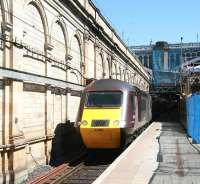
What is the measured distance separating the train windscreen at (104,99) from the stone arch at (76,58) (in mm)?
5665

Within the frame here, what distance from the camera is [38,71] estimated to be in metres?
22.0

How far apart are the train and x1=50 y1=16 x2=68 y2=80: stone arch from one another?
8.64ft

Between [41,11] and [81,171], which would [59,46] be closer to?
[41,11]

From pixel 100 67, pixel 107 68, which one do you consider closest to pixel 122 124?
pixel 100 67

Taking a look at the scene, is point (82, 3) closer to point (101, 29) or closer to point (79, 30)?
point (79, 30)

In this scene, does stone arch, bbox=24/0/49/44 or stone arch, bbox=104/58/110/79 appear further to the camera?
stone arch, bbox=104/58/110/79

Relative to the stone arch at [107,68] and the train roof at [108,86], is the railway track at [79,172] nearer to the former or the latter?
the train roof at [108,86]

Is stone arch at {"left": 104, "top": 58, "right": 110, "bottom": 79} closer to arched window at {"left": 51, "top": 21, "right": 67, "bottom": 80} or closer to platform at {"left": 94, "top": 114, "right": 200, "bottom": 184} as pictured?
arched window at {"left": 51, "top": 21, "right": 67, "bottom": 80}

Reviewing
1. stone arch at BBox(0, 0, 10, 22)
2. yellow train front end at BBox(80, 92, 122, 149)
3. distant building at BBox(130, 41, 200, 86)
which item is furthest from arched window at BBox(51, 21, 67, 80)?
distant building at BBox(130, 41, 200, 86)

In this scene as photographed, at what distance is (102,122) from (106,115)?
451 mm

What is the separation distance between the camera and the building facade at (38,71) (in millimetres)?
17938

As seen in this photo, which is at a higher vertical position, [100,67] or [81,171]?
[100,67]

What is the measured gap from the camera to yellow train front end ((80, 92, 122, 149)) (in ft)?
69.7

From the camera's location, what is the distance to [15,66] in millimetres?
18375
